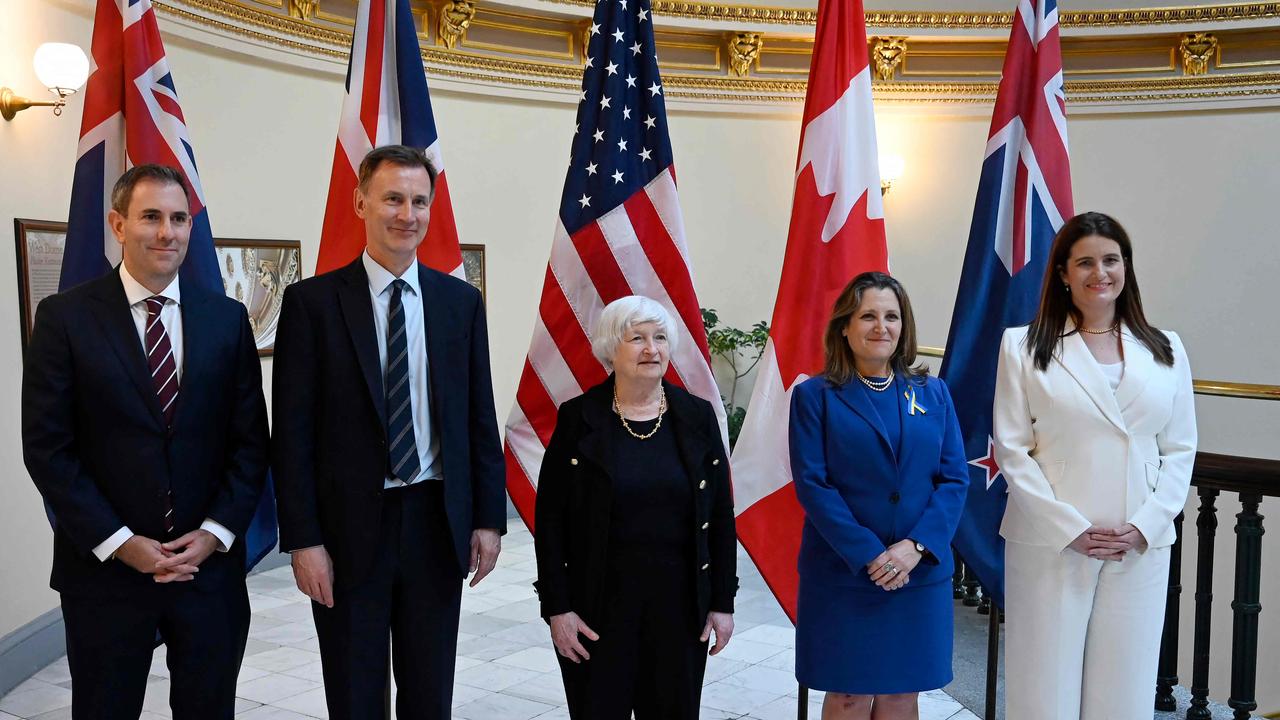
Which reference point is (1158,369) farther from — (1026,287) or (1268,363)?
(1268,363)

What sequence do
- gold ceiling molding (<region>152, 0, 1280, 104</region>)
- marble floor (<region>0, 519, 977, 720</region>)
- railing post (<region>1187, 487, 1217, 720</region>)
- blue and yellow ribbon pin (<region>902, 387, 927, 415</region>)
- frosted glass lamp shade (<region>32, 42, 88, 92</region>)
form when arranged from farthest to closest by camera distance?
gold ceiling molding (<region>152, 0, 1280, 104</region>) → frosted glass lamp shade (<region>32, 42, 88, 92</region>) → marble floor (<region>0, 519, 977, 720</region>) → railing post (<region>1187, 487, 1217, 720</region>) → blue and yellow ribbon pin (<region>902, 387, 927, 415</region>)

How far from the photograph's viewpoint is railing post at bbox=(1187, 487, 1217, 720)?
3.34m

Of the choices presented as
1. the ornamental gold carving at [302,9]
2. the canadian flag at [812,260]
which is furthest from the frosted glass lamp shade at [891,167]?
the canadian flag at [812,260]

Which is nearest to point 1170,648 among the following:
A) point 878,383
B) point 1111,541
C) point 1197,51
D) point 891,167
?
point 1111,541

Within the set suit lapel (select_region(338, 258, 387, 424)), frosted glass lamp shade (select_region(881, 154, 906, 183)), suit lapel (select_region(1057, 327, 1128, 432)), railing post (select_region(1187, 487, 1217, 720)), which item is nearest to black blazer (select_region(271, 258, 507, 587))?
suit lapel (select_region(338, 258, 387, 424))

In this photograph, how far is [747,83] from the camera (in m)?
7.99

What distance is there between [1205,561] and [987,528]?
761mm

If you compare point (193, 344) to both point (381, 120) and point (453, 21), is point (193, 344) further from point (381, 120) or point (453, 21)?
point (453, 21)

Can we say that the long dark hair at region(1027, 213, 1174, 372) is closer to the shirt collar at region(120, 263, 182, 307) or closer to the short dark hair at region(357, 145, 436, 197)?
the short dark hair at region(357, 145, 436, 197)

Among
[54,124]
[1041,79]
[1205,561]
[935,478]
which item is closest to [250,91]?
[54,124]

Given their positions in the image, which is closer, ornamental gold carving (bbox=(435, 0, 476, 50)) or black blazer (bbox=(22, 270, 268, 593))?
black blazer (bbox=(22, 270, 268, 593))

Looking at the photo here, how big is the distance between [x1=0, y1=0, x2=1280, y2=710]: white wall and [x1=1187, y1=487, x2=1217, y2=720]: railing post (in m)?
3.93

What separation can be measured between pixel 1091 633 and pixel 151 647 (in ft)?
7.77

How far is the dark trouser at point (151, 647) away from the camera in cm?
235
